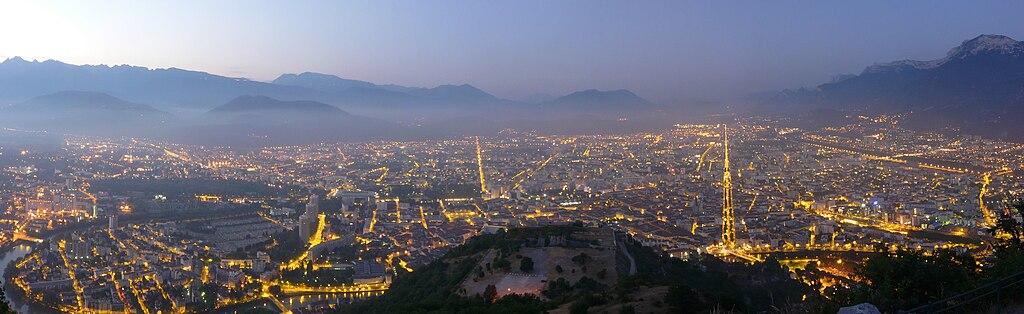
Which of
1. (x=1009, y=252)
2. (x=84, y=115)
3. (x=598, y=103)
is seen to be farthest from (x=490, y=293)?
(x=598, y=103)

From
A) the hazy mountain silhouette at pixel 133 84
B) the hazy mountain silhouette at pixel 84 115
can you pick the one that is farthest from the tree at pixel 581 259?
the hazy mountain silhouette at pixel 133 84

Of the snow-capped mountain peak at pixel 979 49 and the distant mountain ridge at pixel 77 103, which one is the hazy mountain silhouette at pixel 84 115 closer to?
the distant mountain ridge at pixel 77 103

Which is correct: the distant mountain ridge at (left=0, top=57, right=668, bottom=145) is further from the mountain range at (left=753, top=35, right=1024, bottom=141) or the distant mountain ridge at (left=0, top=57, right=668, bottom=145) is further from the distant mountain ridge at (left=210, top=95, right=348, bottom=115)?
the mountain range at (left=753, top=35, right=1024, bottom=141)

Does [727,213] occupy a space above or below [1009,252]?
below

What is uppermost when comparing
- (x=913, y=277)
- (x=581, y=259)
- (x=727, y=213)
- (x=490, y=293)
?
(x=913, y=277)

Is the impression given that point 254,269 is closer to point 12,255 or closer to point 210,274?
point 210,274

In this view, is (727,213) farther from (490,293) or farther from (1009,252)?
(1009,252)

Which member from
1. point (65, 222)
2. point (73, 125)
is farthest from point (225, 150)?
point (65, 222)

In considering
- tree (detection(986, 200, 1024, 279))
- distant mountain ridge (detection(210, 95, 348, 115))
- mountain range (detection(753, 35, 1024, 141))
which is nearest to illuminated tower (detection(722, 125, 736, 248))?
tree (detection(986, 200, 1024, 279))
